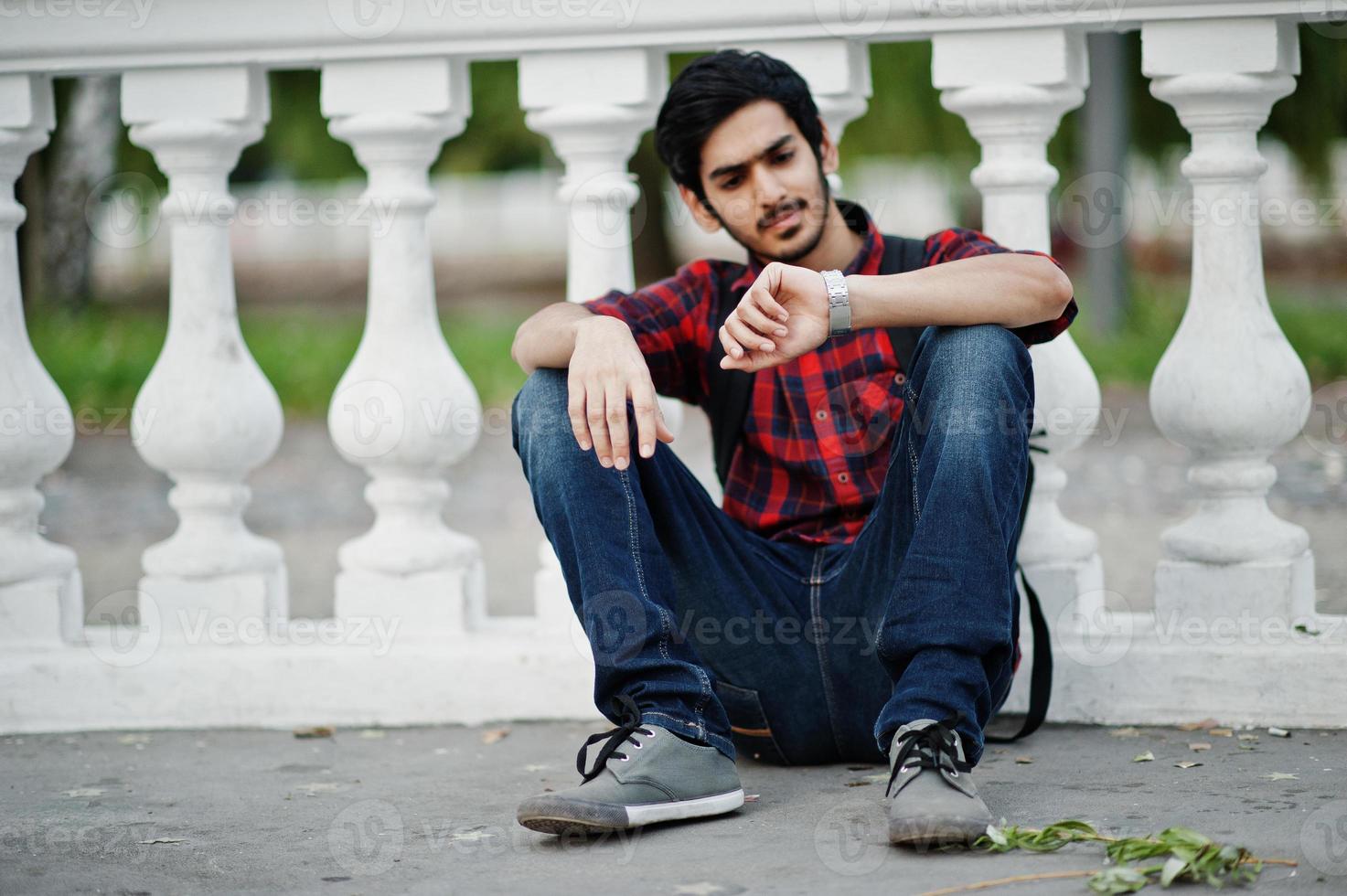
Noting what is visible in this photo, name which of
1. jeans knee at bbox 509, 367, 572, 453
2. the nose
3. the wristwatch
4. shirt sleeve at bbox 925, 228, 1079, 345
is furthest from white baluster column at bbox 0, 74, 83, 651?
shirt sleeve at bbox 925, 228, 1079, 345

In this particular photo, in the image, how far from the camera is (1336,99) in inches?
447

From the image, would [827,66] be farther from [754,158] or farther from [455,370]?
[455,370]

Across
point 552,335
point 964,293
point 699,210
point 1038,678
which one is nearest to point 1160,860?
point 1038,678

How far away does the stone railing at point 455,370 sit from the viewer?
8.82 feet

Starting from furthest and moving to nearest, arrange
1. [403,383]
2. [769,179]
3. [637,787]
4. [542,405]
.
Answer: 1. [403,383]
2. [769,179]
3. [542,405]
4. [637,787]

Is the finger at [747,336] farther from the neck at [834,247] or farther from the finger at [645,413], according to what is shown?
the neck at [834,247]

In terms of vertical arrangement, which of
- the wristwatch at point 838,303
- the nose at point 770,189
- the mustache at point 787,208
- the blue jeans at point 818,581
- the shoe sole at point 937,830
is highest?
the nose at point 770,189

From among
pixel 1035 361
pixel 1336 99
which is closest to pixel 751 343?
pixel 1035 361

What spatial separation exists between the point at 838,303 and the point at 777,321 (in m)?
0.11

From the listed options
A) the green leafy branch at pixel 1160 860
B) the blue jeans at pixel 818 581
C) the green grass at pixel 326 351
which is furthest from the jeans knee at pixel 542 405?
the green grass at pixel 326 351

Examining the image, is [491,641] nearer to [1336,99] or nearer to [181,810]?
[181,810]

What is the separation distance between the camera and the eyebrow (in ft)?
8.59

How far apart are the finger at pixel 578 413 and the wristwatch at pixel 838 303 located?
1.30ft

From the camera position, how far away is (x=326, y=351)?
11.0m
